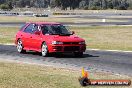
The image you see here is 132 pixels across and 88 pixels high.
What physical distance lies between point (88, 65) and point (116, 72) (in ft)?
7.29

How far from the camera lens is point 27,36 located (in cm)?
2128

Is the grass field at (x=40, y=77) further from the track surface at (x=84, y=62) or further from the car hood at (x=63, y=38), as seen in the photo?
the car hood at (x=63, y=38)

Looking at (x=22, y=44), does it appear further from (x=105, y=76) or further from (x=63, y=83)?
(x=63, y=83)

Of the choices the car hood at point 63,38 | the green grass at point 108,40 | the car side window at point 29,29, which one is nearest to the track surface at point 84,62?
the car hood at point 63,38

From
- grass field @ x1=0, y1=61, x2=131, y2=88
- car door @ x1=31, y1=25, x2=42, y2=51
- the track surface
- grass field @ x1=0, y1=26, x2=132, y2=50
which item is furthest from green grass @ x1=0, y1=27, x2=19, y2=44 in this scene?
grass field @ x1=0, y1=61, x2=131, y2=88

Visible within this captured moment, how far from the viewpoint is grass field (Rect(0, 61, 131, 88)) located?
36.6 ft

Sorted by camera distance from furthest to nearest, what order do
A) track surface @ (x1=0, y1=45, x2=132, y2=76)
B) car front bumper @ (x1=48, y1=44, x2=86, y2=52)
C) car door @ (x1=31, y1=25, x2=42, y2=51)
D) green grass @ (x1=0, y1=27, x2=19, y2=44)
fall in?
1. green grass @ (x1=0, y1=27, x2=19, y2=44)
2. car door @ (x1=31, y1=25, x2=42, y2=51)
3. car front bumper @ (x1=48, y1=44, x2=86, y2=52)
4. track surface @ (x1=0, y1=45, x2=132, y2=76)

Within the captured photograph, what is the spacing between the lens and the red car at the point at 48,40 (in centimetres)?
1969

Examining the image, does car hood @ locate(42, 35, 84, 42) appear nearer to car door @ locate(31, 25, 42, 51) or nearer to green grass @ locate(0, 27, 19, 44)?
car door @ locate(31, 25, 42, 51)

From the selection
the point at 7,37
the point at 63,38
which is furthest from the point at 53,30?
the point at 7,37

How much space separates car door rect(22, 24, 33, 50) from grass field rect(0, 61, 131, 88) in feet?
20.4

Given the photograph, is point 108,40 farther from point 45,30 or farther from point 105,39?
point 45,30

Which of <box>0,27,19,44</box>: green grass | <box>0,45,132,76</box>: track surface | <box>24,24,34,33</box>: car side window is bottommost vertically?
<box>0,27,19,44</box>: green grass

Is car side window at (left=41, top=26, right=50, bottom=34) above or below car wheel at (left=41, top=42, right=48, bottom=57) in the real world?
above
